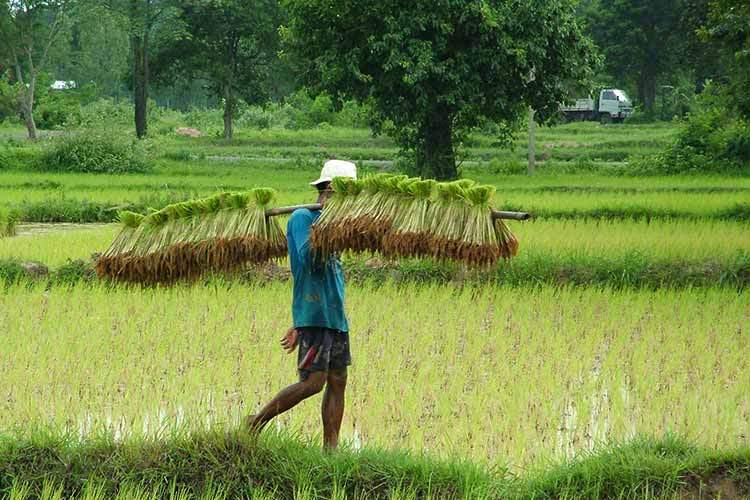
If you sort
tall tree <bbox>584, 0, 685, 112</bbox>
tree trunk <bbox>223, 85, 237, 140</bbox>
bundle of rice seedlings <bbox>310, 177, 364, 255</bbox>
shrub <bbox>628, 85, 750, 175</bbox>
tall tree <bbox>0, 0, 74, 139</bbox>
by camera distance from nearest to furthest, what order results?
1. bundle of rice seedlings <bbox>310, 177, 364, 255</bbox>
2. shrub <bbox>628, 85, 750, 175</bbox>
3. tall tree <bbox>0, 0, 74, 139</bbox>
4. tree trunk <bbox>223, 85, 237, 140</bbox>
5. tall tree <bbox>584, 0, 685, 112</bbox>

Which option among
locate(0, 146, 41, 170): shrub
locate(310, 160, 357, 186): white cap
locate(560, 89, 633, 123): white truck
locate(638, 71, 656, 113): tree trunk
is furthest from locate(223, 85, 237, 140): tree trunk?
locate(310, 160, 357, 186): white cap

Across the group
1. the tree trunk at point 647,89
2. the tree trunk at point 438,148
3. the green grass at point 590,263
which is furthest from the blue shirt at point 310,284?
the tree trunk at point 647,89

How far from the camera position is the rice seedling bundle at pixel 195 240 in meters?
5.05

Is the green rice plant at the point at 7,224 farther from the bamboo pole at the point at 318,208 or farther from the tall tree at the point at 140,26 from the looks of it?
the tall tree at the point at 140,26

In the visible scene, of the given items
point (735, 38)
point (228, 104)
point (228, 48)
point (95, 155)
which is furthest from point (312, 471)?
point (228, 48)

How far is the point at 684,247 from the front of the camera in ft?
32.6

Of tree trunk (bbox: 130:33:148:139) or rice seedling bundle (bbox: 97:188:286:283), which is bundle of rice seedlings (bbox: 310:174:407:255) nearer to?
rice seedling bundle (bbox: 97:188:286:283)

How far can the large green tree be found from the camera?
16828 millimetres

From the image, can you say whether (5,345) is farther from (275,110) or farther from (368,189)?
(275,110)

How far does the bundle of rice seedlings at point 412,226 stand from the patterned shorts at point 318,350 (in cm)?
41

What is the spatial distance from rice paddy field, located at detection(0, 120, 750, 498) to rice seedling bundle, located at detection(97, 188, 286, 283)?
0.87 ft

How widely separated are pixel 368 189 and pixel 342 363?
2.36 feet

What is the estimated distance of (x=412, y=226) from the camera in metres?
4.67

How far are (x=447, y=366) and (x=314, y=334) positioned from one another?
1862 mm
